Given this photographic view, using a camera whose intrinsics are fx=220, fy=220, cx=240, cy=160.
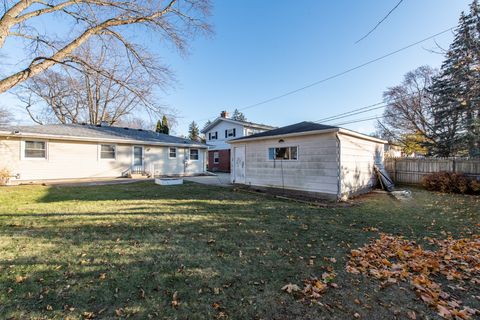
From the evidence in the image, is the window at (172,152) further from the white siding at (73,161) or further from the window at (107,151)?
the window at (107,151)

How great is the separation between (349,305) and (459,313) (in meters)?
Answer: 1.07

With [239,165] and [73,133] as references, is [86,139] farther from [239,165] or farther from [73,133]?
[239,165]

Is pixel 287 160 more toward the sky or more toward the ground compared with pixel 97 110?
more toward the ground

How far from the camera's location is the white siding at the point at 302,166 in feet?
27.4

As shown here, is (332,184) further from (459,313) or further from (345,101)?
(345,101)

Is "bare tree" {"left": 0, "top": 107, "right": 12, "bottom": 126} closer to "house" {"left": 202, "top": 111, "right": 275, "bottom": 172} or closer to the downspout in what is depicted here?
"house" {"left": 202, "top": 111, "right": 275, "bottom": 172}

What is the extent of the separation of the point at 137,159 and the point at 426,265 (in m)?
16.5

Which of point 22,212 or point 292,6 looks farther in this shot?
point 292,6

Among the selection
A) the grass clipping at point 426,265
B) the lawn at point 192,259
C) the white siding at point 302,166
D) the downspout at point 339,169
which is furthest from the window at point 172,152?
the grass clipping at point 426,265

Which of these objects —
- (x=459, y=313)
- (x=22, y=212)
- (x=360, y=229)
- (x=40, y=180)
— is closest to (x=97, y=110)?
(x=40, y=180)

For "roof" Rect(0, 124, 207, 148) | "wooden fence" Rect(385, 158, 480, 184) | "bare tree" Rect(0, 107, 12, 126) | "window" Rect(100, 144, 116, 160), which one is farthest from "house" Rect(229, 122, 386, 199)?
"bare tree" Rect(0, 107, 12, 126)

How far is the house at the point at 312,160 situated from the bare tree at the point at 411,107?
44.7ft

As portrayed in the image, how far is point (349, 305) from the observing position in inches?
94.1

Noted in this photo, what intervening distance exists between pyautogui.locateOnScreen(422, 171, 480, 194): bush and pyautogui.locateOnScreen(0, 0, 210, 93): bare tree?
13.1 metres
